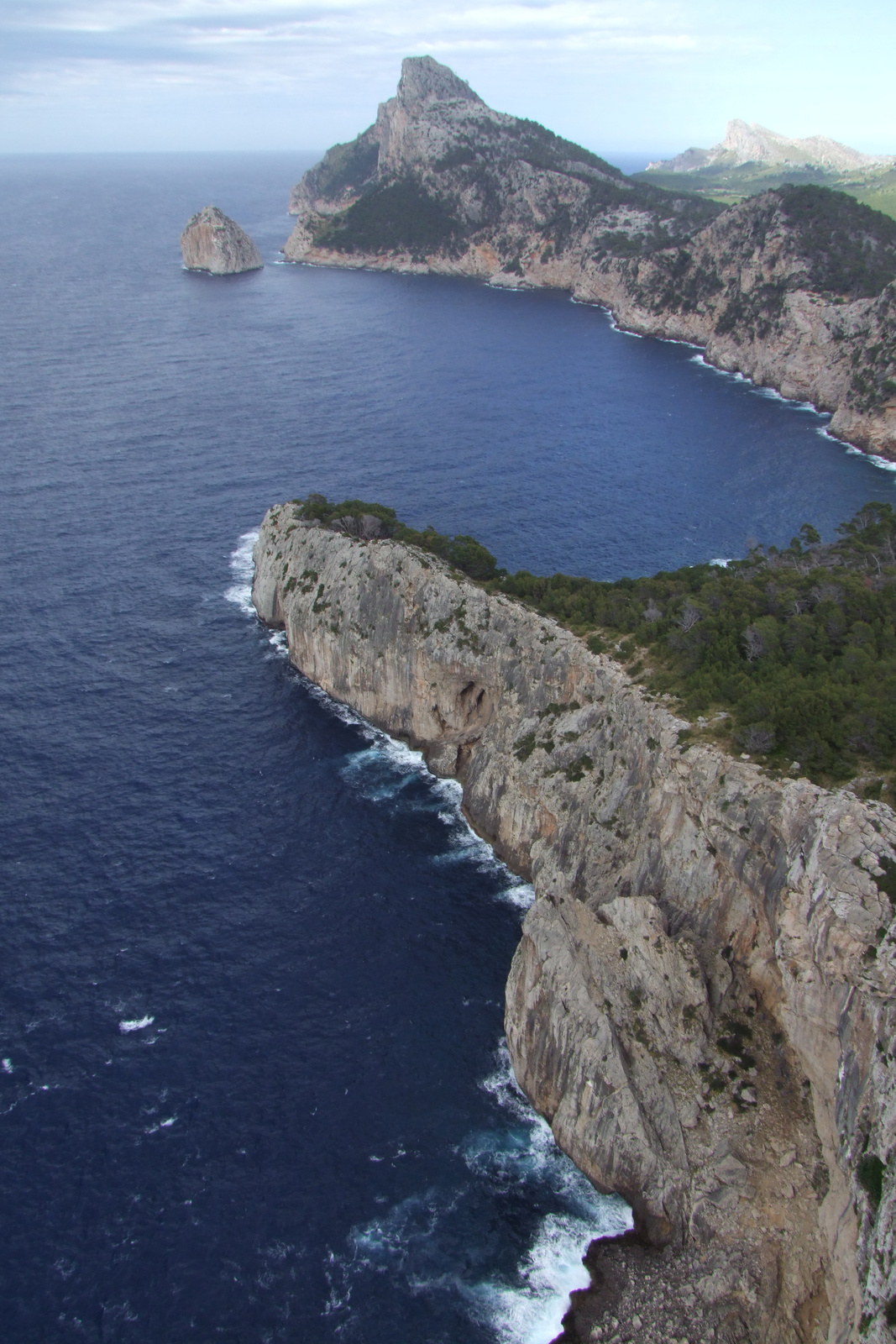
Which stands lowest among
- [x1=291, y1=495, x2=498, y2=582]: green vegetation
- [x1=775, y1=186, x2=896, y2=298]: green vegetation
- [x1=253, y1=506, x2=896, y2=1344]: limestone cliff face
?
[x1=253, y1=506, x2=896, y2=1344]: limestone cliff face

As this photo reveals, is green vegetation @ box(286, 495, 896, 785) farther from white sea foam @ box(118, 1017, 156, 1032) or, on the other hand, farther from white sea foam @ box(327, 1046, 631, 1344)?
A: white sea foam @ box(118, 1017, 156, 1032)

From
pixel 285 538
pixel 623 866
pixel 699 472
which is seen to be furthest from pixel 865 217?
pixel 623 866

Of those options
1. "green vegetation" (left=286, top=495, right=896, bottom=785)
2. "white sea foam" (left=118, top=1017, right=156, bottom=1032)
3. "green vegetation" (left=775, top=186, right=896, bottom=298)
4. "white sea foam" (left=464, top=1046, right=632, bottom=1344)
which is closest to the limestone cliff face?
"white sea foam" (left=464, top=1046, right=632, bottom=1344)

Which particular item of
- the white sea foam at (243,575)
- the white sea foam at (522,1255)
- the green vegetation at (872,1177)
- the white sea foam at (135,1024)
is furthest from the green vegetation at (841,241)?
the white sea foam at (135,1024)

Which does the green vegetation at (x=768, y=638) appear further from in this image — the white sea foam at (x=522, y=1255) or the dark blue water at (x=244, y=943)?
the dark blue water at (x=244, y=943)

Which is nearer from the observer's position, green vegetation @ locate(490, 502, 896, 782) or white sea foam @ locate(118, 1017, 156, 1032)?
green vegetation @ locate(490, 502, 896, 782)

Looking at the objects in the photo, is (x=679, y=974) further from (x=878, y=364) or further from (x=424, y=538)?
(x=878, y=364)
